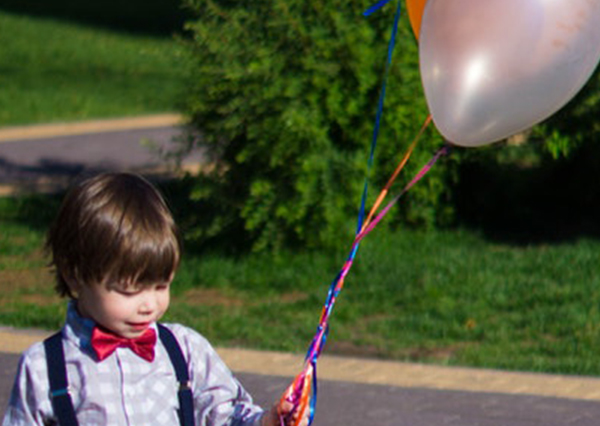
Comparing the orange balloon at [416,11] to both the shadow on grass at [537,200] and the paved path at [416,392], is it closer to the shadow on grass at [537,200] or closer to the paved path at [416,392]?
the paved path at [416,392]

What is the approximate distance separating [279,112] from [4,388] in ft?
8.94

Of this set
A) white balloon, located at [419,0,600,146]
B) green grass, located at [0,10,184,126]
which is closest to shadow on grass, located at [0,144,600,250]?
green grass, located at [0,10,184,126]

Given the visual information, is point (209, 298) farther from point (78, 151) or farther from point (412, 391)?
point (78, 151)

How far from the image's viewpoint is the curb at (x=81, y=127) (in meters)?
14.3

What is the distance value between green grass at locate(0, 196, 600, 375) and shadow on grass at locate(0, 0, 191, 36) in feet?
52.1

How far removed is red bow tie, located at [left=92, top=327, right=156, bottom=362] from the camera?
116 inches

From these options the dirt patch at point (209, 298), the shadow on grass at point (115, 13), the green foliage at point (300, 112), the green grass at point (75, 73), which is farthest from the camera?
the shadow on grass at point (115, 13)

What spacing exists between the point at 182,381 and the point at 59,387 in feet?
0.85

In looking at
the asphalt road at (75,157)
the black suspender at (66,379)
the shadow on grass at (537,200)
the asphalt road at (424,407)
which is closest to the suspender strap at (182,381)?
the black suspender at (66,379)

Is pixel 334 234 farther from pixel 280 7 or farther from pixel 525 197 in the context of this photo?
pixel 525 197

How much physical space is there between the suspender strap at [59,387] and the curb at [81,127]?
36.5ft

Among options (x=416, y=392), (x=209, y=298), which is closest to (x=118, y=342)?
(x=416, y=392)

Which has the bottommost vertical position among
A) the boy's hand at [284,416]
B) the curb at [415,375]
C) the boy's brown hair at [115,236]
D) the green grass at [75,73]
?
the curb at [415,375]

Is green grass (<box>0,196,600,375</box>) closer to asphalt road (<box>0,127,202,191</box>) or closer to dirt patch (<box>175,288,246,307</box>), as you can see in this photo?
dirt patch (<box>175,288,246,307</box>)
